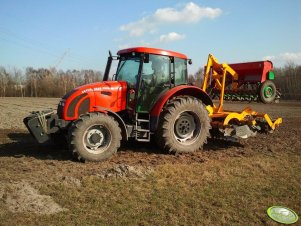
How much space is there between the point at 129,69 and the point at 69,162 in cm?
260

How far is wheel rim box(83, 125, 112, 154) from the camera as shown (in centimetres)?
711

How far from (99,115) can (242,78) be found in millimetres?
4883

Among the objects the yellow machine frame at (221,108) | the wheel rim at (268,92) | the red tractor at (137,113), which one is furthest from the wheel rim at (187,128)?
the wheel rim at (268,92)

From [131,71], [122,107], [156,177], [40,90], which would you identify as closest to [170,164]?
[156,177]

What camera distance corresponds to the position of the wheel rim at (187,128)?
27.0ft

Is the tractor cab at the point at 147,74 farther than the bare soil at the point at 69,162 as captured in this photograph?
Yes

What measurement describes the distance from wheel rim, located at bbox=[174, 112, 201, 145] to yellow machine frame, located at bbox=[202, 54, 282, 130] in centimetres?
78

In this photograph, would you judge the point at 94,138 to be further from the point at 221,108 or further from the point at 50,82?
the point at 50,82

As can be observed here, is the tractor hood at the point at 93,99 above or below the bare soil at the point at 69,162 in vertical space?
above

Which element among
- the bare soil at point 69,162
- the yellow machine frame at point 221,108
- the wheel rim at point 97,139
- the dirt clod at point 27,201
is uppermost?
the yellow machine frame at point 221,108

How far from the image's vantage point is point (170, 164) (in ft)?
23.3

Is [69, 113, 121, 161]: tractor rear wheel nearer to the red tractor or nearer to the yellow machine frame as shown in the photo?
the red tractor

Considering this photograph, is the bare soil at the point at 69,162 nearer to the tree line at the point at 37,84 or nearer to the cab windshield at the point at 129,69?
the cab windshield at the point at 129,69

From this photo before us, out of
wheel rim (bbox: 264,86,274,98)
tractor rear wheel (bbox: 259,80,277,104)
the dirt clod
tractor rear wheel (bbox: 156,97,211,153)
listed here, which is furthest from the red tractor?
the dirt clod
